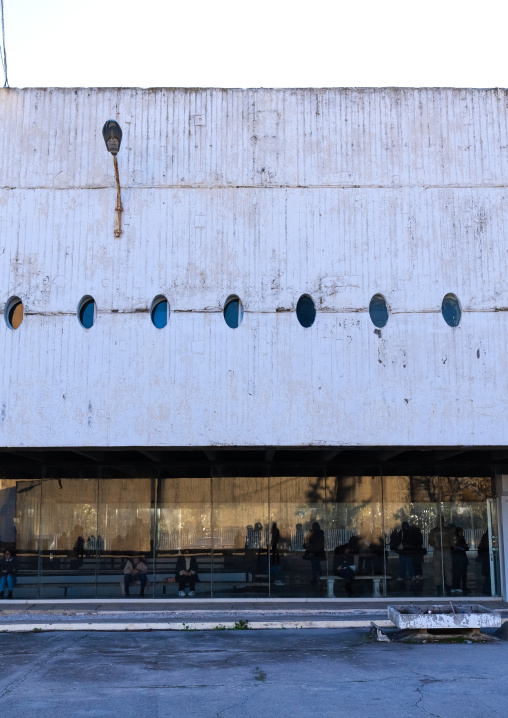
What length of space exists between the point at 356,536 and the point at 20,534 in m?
7.73

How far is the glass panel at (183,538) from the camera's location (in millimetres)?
18453

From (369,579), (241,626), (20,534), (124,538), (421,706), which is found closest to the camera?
(421,706)

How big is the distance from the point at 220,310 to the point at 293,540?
6.51 meters

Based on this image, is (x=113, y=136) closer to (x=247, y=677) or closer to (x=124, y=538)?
(x=124, y=538)

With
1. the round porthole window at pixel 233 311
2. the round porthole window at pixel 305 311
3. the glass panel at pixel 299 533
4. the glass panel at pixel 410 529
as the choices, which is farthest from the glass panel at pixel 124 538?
the round porthole window at pixel 305 311

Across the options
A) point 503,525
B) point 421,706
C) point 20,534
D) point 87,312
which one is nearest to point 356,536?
point 503,525

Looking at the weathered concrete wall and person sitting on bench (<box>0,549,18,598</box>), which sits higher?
the weathered concrete wall

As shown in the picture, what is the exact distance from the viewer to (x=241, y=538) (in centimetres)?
1866

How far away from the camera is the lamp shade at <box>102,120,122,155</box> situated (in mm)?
14406

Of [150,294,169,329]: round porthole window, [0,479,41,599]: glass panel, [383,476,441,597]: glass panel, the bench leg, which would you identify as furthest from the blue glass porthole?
[0,479,41,599]: glass panel

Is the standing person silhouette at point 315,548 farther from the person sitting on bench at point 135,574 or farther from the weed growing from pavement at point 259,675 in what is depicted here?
the weed growing from pavement at point 259,675

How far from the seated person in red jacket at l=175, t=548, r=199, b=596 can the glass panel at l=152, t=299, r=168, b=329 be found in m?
6.18

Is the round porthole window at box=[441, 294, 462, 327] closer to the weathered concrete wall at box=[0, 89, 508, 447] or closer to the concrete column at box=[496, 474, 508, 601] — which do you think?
the weathered concrete wall at box=[0, 89, 508, 447]

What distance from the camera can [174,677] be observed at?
10695mm
